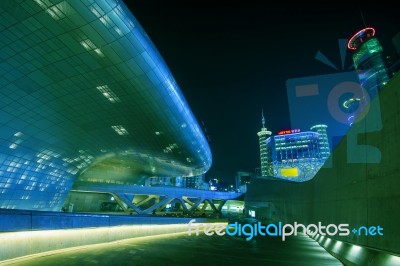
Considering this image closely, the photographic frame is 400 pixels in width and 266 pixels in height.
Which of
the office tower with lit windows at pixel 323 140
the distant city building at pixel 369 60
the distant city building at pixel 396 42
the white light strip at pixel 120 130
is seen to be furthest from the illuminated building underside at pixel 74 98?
the office tower with lit windows at pixel 323 140

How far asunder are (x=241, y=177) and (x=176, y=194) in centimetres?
11797

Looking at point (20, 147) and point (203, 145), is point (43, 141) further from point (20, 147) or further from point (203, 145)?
point (203, 145)

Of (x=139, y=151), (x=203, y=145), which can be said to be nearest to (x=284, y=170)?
(x=203, y=145)

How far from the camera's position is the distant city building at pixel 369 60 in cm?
12262

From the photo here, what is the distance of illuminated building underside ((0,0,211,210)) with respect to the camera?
1631 cm

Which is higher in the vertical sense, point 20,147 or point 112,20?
point 112,20

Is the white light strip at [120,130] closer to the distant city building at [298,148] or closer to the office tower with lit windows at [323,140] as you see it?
the distant city building at [298,148]

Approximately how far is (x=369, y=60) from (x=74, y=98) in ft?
460

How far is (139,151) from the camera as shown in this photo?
1852 inches

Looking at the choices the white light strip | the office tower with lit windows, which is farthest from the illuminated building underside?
the office tower with lit windows

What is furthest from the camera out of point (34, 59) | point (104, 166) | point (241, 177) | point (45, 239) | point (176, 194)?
point (241, 177)

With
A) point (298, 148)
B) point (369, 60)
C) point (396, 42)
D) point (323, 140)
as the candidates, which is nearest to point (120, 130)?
point (396, 42)

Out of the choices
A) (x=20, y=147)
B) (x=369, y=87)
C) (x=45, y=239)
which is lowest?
(x=45, y=239)

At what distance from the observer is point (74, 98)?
25.4 metres
